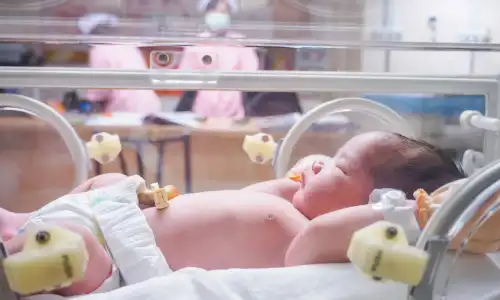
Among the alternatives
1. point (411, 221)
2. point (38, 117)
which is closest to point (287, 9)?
point (38, 117)

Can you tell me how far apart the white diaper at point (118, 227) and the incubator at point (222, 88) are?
129 millimetres

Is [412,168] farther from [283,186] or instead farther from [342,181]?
[283,186]

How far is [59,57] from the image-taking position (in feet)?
3.69

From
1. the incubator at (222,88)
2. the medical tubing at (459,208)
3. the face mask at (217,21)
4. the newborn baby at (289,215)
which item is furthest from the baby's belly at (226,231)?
the face mask at (217,21)

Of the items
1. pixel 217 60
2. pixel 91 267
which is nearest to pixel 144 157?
pixel 217 60

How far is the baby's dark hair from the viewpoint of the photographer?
81cm

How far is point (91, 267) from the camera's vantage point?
2.35 ft

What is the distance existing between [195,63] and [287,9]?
0.77ft

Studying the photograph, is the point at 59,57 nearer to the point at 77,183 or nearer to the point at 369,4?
the point at 77,183

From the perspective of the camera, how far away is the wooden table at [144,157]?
1115mm

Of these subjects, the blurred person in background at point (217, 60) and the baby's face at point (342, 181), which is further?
the blurred person in background at point (217, 60)

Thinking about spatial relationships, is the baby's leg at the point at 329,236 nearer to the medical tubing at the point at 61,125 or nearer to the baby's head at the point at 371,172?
the baby's head at the point at 371,172

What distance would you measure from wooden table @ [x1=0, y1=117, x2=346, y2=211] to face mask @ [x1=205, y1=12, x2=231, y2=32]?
21cm

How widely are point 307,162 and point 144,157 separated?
32 centimetres
